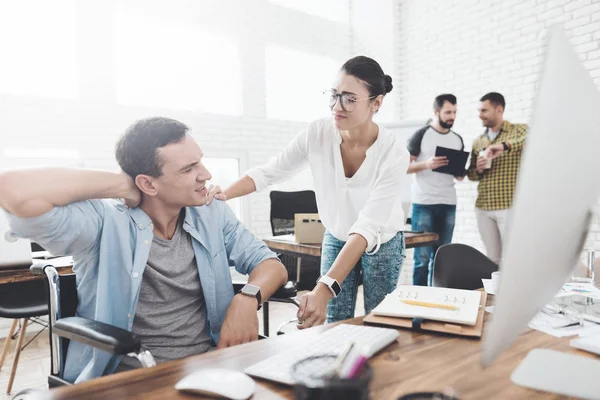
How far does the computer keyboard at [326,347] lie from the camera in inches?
29.0

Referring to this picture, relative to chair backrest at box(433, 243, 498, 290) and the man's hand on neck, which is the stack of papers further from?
the man's hand on neck

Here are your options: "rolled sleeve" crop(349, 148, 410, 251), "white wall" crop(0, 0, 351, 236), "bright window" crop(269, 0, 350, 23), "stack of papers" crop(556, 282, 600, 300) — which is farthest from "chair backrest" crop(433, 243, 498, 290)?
"bright window" crop(269, 0, 350, 23)

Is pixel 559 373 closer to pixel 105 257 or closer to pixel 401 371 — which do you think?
pixel 401 371

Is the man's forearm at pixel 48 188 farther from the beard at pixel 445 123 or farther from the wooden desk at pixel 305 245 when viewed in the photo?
the beard at pixel 445 123

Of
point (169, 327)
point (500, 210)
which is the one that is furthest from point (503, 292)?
point (500, 210)

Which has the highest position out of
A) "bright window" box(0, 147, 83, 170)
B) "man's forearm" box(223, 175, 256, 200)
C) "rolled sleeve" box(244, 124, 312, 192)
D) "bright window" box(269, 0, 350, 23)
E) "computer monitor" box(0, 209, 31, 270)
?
"bright window" box(269, 0, 350, 23)

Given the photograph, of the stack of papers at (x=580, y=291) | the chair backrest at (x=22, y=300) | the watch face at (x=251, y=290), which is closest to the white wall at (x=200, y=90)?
the chair backrest at (x=22, y=300)

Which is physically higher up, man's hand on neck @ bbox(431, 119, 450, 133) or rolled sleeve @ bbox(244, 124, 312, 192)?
man's hand on neck @ bbox(431, 119, 450, 133)

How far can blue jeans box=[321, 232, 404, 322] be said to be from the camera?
178 cm

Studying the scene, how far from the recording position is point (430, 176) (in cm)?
370

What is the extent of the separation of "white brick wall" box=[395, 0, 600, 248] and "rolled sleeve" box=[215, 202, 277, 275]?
3.46 m

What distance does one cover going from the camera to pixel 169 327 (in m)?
1.33

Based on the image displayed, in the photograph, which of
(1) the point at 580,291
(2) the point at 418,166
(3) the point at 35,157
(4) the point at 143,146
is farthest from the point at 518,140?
(3) the point at 35,157

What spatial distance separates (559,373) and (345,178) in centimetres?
117
